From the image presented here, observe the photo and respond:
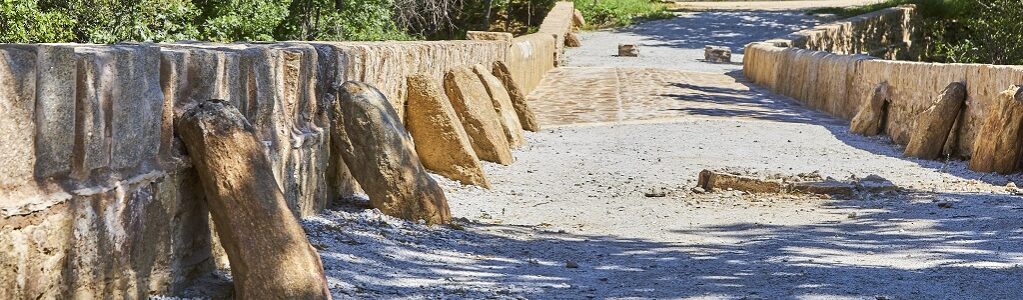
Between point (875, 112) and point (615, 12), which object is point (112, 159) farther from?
point (615, 12)

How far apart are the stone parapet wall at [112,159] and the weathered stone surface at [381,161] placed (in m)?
0.88

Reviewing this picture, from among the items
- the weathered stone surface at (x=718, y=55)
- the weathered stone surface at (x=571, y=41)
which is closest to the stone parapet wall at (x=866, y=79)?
the weathered stone surface at (x=718, y=55)

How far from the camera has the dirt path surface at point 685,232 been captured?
17.8ft

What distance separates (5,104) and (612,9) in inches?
1124

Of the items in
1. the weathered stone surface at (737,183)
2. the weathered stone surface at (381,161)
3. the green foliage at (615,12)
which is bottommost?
the green foliage at (615,12)

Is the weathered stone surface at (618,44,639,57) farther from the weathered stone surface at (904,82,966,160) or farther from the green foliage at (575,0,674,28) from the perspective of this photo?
the weathered stone surface at (904,82,966,160)

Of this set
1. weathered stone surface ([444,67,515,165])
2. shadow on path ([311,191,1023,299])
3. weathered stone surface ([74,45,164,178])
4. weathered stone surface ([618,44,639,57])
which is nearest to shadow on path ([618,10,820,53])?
weathered stone surface ([618,44,639,57])

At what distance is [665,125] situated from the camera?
13.4m

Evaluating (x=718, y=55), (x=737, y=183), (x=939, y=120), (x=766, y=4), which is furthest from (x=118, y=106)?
(x=766, y=4)

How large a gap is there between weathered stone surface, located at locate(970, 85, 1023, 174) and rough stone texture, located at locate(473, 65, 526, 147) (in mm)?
3614

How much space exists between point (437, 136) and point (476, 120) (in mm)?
1312

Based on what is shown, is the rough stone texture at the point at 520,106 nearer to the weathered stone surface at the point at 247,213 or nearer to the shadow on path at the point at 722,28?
the weathered stone surface at the point at 247,213

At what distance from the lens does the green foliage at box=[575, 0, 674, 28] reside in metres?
31.1

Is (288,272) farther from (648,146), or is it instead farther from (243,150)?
(648,146)
